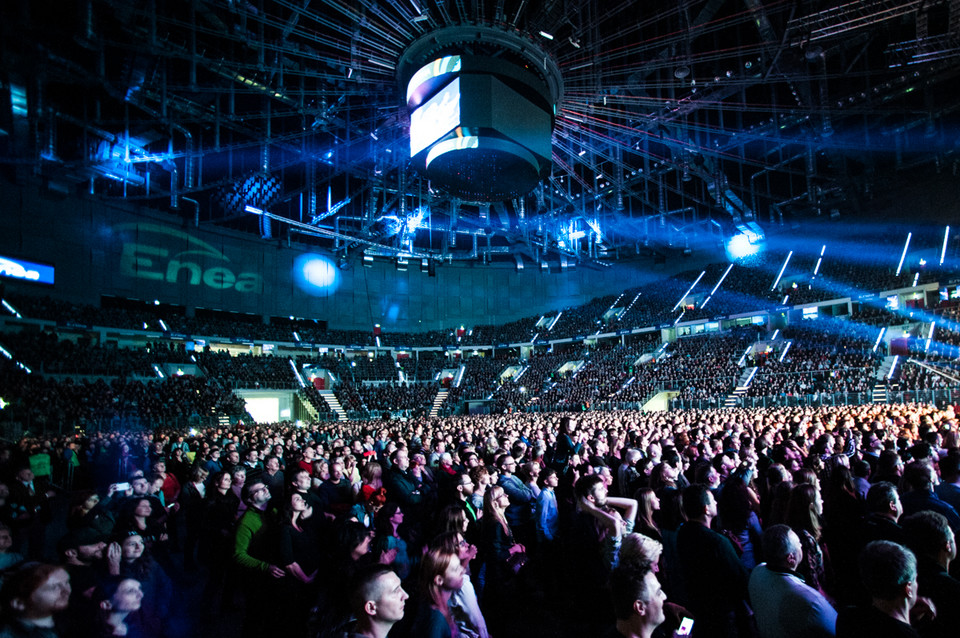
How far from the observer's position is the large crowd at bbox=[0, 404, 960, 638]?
2.97 meters

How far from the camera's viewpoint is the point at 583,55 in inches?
661

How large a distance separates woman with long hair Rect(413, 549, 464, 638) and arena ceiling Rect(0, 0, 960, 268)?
1233 centimetres

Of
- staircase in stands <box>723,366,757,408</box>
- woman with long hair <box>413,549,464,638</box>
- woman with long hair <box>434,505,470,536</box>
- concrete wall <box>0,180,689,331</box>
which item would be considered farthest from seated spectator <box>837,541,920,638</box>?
concrete wall <box>0,180,689,331</box>

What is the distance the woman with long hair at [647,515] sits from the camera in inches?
198

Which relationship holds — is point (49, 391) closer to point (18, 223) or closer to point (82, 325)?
point (82, 325)

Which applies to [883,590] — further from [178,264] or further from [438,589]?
[178,264]

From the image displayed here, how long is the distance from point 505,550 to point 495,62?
38.4 feet

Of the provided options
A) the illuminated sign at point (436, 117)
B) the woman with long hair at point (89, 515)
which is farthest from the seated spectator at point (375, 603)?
the illuminated sign at point (436, 117)

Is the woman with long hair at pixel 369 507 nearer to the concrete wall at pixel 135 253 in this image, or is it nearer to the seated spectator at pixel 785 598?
the seated spectator at pixel 785 598

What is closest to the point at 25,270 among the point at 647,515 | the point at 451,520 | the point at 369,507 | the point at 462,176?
the point at 462,176

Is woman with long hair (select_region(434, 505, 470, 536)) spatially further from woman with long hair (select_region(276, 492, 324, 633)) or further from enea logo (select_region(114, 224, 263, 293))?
enea logo (select_region(114, 224, 263, 293))

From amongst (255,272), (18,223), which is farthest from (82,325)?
(255,272)

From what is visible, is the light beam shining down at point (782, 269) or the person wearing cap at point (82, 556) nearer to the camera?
the person wearing cap at point (82, 556)

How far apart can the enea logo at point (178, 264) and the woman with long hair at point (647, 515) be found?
43.0 m
